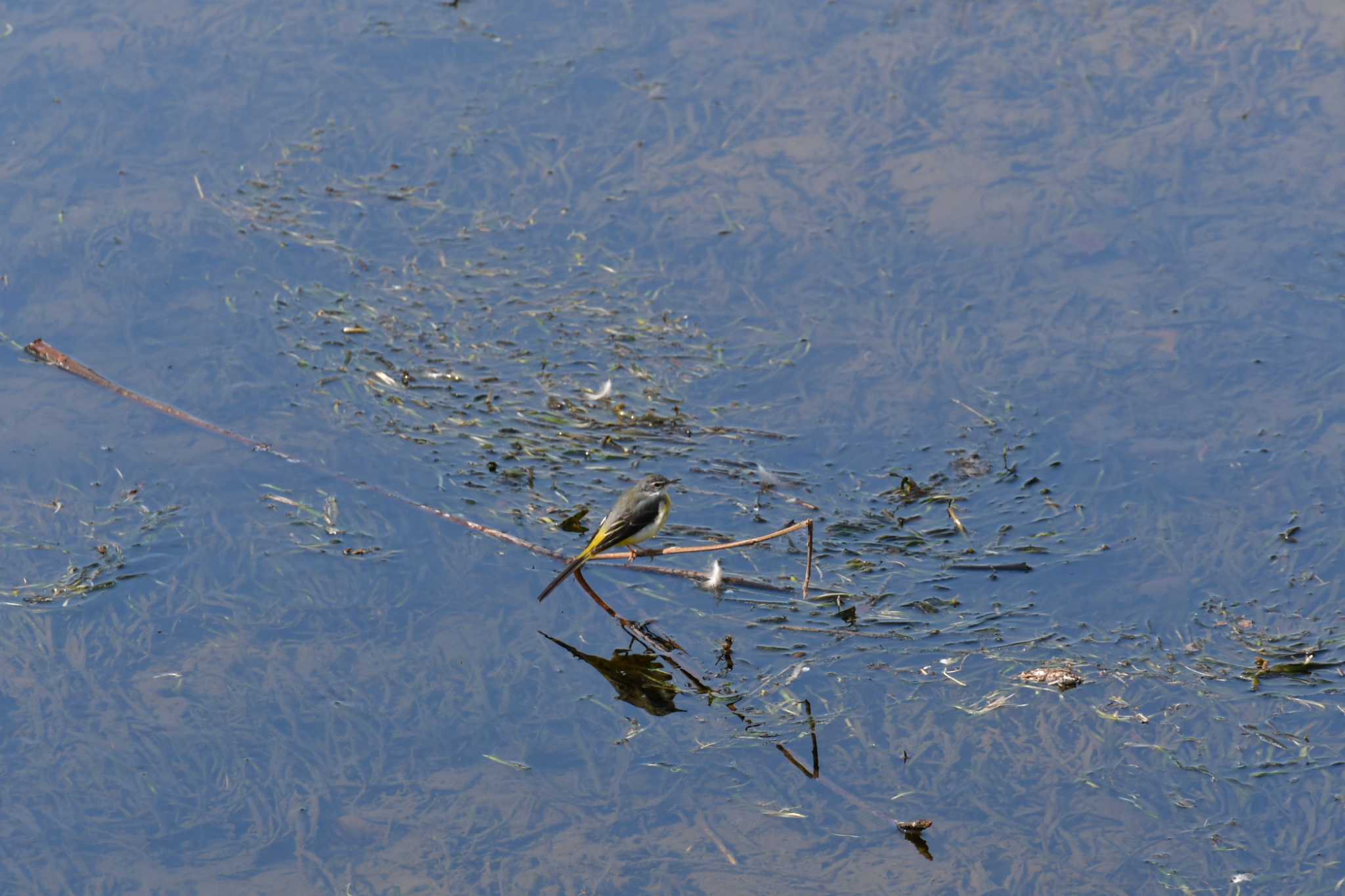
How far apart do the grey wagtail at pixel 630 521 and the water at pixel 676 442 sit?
0.23 meters

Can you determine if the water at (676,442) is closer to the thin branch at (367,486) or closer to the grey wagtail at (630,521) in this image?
the thin branch at (367,486)

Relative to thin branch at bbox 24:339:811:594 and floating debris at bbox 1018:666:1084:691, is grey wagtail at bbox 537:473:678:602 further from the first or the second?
floating debris at bbox 1018:666:1084:691

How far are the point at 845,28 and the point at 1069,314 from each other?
3533 millimetres

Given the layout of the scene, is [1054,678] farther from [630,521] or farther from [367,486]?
[367,486]

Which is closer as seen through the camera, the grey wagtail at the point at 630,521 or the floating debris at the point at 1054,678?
the floating debris at the point at 1054,678

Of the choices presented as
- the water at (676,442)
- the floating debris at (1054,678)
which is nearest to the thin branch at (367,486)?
the water at (676,442)

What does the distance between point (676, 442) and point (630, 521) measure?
1072mm

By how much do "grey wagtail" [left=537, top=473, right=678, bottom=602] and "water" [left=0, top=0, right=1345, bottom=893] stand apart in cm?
23

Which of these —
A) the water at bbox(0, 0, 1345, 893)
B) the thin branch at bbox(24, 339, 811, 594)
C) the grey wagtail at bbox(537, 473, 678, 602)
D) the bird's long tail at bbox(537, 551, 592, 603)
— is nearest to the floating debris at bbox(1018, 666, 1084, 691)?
the water at bbox(0, 0, 1345, 893)

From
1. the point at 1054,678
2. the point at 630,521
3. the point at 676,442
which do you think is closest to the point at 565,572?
the point at 630,521

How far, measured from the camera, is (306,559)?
714 centimetres

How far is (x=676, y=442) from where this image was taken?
7.83 metres

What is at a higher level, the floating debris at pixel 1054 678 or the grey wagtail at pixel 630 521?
the grey wagtail at pixel 630 521

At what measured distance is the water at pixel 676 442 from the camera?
6027 millimetres
